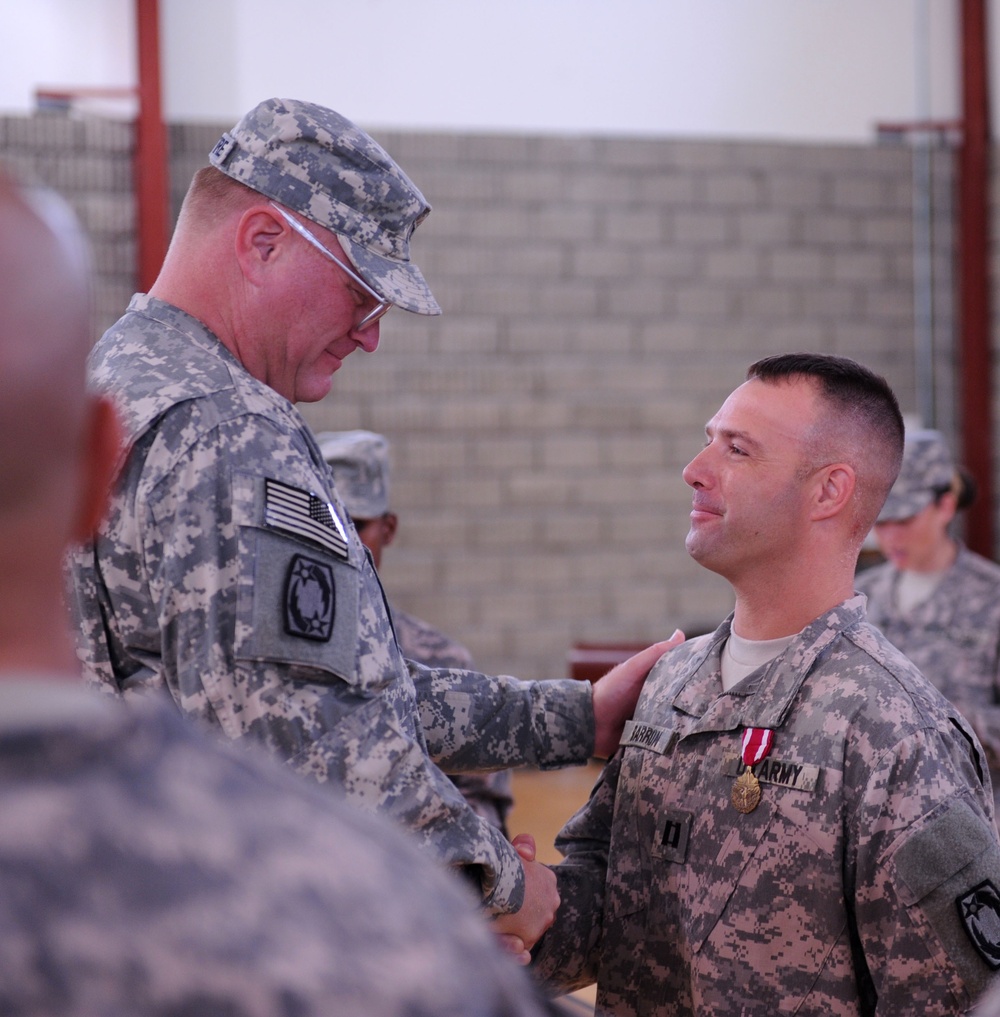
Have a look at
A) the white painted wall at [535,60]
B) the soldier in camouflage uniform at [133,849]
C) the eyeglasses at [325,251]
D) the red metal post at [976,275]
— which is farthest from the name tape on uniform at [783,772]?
the red metal post at [976,275]

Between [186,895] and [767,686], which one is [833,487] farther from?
[186,895]

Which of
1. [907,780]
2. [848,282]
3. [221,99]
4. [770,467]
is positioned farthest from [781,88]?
[907,780]

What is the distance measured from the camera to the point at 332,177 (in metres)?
1.76

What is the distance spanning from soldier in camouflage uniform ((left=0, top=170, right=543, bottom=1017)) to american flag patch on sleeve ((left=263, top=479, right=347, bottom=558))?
0.82m

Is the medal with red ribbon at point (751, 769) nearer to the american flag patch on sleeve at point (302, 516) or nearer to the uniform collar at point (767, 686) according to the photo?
the uniform collar at point (767, 686)

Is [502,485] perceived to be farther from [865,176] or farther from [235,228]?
[235,228]

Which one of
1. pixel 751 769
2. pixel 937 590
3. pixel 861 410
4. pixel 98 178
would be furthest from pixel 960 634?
pixel 98 178

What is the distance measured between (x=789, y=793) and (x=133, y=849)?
1406 millimetres

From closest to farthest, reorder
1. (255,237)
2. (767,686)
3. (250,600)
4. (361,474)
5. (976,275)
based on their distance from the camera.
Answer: (250,600), (255,237), (767,686), (361,474), (976,275)

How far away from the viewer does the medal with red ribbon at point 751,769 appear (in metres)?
1.89

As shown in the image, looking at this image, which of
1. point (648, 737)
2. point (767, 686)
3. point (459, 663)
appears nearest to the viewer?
point (767, 686)

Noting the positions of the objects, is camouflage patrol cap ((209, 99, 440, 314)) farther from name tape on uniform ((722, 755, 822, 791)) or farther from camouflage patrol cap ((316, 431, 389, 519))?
camouflage patrol cap ((316, 431, 389, 519))

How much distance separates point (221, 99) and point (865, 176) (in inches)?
151

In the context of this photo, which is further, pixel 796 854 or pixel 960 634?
pixel 960 634
